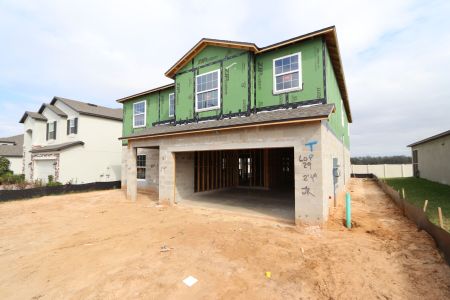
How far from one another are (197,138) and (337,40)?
758 centimetres

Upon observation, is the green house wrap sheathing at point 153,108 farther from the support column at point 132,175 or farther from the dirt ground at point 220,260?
the dirt ground at point 220,260

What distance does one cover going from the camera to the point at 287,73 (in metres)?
9.40

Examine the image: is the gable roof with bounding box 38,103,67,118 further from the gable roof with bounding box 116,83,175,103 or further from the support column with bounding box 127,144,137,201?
the support column with bounding box 127,144,137,201

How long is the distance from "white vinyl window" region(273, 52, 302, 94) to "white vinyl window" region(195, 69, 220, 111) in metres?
3.11

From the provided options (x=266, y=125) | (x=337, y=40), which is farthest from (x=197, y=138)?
(x=337, y=40)

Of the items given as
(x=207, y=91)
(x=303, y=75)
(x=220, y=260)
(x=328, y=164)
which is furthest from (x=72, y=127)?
(x=328, y=164)

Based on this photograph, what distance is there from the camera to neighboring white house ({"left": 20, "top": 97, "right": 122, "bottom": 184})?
1823 centimetres

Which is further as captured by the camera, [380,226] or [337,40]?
[337,40]

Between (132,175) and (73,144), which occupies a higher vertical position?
(73,144)

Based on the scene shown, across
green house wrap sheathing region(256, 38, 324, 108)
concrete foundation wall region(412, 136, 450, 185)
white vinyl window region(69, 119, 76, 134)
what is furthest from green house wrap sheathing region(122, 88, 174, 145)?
concrete foundation wall region(412, 136, 450, 185)

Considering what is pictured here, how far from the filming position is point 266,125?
26.1ft

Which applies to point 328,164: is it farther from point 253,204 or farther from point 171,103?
point 171,103

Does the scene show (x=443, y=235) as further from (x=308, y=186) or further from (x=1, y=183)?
(x=1, y=183)

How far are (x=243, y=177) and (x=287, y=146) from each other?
33.6 feet
